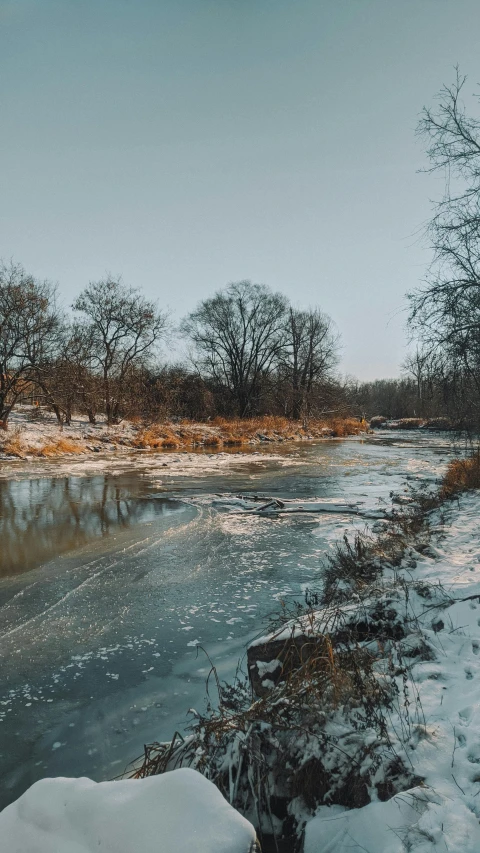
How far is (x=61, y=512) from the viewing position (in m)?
10.1

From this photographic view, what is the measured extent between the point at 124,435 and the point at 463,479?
18777 millimetres

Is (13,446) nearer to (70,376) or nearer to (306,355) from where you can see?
(70,376)

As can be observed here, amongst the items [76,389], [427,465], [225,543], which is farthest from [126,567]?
[76,389]

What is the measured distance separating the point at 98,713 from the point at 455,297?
8.99 meters

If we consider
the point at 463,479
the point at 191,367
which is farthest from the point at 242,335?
the point at 463,479

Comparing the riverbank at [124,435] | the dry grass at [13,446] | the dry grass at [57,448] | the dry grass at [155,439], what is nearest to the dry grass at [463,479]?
the riverbank at [124,435]

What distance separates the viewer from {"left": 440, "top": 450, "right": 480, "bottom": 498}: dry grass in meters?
9.57

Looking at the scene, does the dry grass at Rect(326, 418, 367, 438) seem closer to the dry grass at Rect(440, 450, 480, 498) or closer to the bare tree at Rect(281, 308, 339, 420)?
the bare tree at Rect(281, 308, 339, 420)

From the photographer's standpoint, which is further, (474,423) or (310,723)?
(474,423)

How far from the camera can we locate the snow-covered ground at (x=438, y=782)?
78.2 inches

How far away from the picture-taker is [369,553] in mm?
6340

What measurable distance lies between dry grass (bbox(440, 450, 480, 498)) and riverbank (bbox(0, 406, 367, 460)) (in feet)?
49.2

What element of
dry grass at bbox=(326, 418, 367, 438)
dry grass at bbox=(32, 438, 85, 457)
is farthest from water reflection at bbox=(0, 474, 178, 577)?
dry grass at bbox=(326, 418, 367, 438)

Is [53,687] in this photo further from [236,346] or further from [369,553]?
[236,346]
